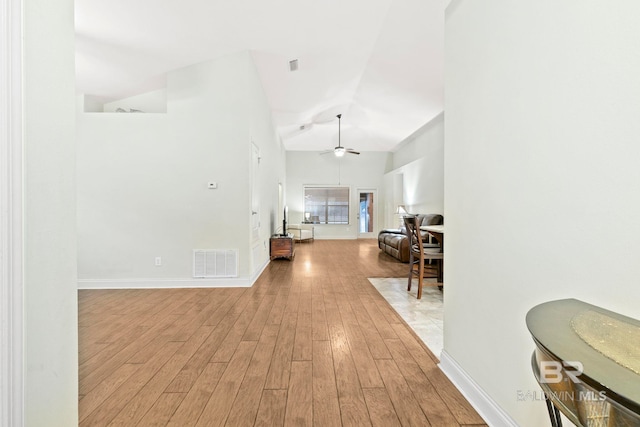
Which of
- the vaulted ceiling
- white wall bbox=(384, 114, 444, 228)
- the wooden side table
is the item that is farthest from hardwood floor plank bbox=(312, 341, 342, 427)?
white wall bbox=(384, 114, 444, 228)

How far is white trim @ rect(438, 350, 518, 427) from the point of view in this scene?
1435mm

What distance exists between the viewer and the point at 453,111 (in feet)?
6.36

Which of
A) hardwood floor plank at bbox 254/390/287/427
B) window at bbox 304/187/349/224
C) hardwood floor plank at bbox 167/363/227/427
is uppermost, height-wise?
window at bbox 304/187/349/224

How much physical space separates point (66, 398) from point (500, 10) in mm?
2508

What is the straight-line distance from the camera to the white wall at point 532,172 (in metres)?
0.92

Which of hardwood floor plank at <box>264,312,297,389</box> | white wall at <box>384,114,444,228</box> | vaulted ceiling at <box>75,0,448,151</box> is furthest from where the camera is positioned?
white wall at <box>384,114,444,228</box>

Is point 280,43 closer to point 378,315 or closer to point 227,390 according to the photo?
point 378,315

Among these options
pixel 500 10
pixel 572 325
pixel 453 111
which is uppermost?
pixel 500 10

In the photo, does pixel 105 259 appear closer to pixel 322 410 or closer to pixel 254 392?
pixel 254 392

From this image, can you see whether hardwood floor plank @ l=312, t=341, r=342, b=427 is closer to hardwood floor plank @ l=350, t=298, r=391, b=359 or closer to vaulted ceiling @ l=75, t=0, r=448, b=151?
hardwood floor plank @ l=350, t=298, r=391, b=359

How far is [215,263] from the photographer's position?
4.17 meters

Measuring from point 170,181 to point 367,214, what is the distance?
814 centimetres

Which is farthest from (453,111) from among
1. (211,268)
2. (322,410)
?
(211,268)

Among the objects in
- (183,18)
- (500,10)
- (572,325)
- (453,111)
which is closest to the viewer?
(572,325)
